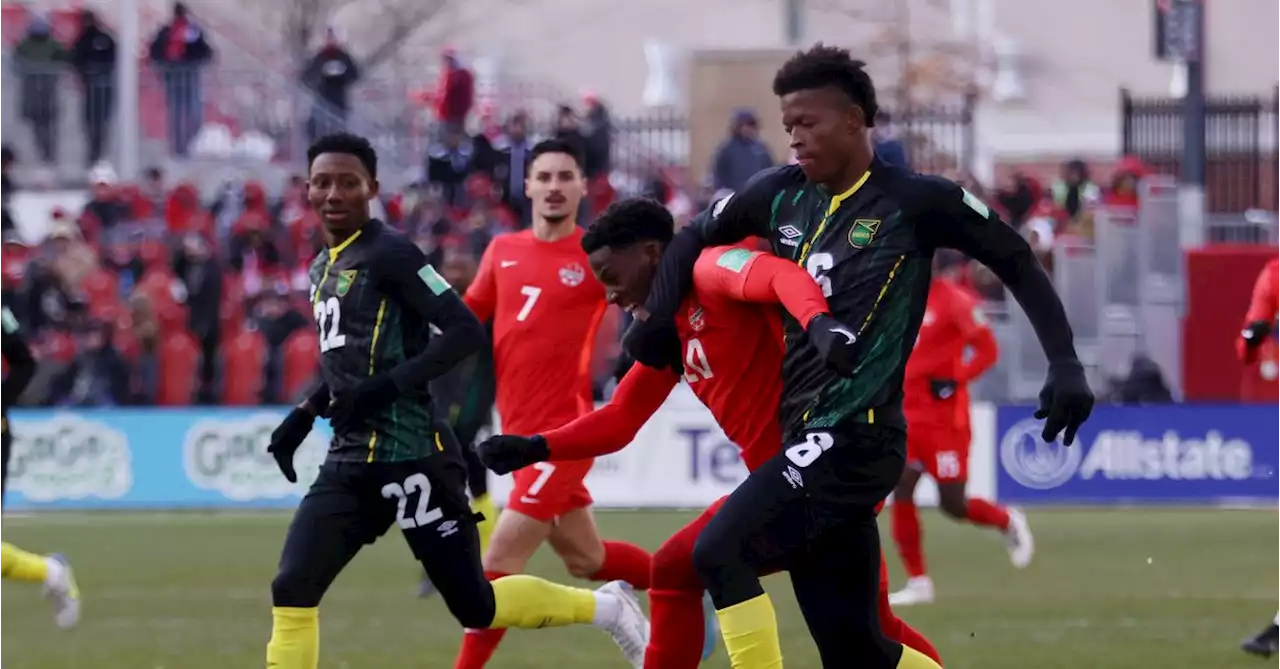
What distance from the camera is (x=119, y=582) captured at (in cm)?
1631

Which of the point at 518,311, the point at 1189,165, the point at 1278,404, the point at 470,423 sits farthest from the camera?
the point at 1189,165

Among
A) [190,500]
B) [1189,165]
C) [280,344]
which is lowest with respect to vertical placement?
[190,500]

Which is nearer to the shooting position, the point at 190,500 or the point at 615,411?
the point at 615,411

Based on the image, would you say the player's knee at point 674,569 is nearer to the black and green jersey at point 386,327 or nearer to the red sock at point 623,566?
the black and green jersey at point 386,327

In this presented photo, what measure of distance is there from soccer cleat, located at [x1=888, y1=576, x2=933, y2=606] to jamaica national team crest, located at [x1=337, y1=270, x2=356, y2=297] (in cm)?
624

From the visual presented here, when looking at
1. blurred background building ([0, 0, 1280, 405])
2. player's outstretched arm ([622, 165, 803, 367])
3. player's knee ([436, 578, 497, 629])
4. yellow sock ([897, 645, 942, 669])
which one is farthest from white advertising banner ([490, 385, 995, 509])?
yellow sock ([897, 645, 942, 669])

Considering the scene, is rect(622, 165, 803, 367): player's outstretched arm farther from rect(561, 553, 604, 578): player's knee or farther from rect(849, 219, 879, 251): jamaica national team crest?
rect(561, 553, 604, 578): player's knee

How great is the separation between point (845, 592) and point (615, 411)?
3.84 ft

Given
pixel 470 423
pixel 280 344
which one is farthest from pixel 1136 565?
pixel 280 344

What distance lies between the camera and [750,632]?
24.3 feet

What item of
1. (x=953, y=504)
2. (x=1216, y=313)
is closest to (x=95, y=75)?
(x=1216, y=313)

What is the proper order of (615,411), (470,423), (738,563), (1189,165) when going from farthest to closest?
1. (1189,165)
2. (470,423)
3. (615,411)
4. (738,563)

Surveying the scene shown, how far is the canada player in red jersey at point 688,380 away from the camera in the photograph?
7.84 metres

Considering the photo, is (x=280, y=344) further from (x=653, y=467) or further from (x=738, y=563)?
(x=738, y=563)
